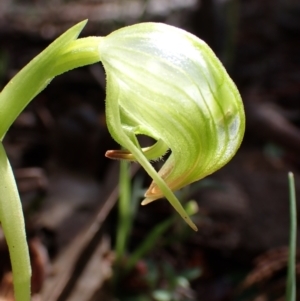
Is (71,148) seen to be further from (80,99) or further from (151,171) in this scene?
(151,171)

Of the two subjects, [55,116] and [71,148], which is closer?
[71,148]

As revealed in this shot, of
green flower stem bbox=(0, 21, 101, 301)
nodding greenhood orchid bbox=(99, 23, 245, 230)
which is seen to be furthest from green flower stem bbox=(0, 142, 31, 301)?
nodding greenhood orchid bbox=(99, 23, 245, 230)

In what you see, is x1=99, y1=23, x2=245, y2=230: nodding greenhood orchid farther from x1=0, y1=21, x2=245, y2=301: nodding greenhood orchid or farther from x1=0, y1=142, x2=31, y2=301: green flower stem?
x1=0, y1=142, x2=31, y2=301: green flower stem

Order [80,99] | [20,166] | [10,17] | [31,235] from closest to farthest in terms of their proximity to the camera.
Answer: [31,235] → [20,166] → [80,99] → [10,17]

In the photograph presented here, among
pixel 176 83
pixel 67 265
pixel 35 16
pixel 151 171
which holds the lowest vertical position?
pixel 35 16

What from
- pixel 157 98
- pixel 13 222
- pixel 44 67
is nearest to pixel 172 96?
pixel 157 98

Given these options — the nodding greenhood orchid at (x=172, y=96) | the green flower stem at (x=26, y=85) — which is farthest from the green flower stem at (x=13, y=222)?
the nodding greenhood orchid at (x=172, y=96)

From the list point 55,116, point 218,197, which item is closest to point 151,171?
point 218,197
